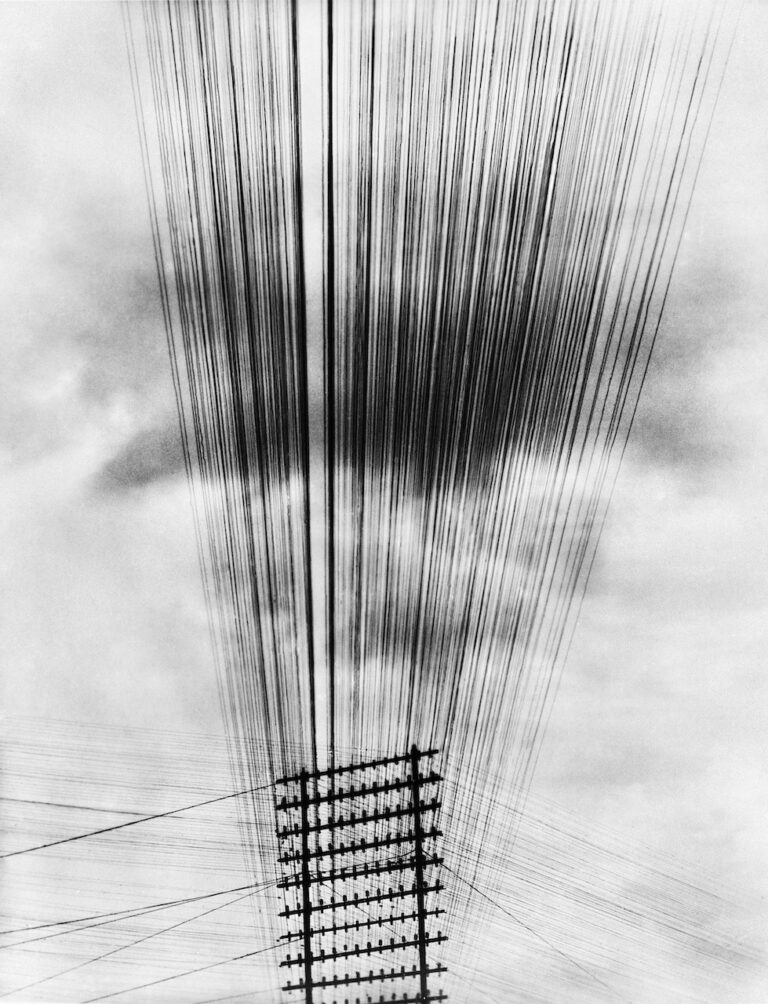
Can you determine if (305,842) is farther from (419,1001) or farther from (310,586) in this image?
(310,586)

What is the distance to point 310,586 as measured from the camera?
11.2 metres

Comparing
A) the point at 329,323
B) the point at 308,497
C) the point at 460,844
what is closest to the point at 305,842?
the point at 460,844

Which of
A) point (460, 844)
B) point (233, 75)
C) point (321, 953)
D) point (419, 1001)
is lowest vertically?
point (419, 1001)

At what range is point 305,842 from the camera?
16297 mm

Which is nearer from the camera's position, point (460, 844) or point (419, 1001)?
point (419, 1001)

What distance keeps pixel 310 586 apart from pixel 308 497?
1641mm

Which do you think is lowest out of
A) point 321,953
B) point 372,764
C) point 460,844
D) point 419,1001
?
point 419,1001

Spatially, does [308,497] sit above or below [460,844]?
above

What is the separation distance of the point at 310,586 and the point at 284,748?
6.69 m

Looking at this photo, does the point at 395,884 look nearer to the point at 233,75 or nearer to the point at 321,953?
the point at 321,953

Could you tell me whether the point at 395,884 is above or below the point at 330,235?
below

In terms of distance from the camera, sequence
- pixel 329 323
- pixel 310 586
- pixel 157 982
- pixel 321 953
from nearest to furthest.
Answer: pixel 329 323
pixel 310 586
pixel 321 953
pixel 157 982

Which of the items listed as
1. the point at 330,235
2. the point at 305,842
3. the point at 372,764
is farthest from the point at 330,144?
the point at 305,842

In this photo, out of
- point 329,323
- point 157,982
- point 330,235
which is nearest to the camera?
point 330,235
